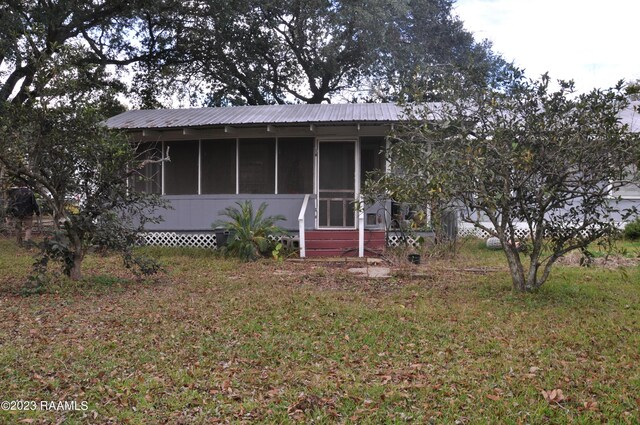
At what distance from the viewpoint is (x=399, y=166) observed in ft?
26.9

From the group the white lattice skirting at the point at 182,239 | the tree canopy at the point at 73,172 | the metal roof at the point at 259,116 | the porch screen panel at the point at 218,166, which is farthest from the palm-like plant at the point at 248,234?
the tree canopy at the point at 73,172

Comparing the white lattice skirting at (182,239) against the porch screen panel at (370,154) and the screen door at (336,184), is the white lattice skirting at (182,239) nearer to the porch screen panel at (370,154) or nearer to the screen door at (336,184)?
the screen door at (336,184)

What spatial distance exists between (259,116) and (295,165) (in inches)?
60.3

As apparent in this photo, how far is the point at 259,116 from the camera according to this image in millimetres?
14109

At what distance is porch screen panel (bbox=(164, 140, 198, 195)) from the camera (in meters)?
14.6

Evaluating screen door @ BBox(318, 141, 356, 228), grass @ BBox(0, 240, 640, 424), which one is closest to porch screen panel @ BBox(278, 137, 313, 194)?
screen door @ BBox(318, 141, 356, 228)

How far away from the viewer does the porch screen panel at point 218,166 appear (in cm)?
1429

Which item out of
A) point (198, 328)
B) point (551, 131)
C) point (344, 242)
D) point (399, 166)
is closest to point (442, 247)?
point (344, 242)

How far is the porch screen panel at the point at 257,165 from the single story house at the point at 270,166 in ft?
0.08

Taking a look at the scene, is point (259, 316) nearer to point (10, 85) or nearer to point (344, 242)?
point (344, 242)

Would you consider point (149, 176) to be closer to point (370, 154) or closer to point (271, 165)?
point (271, 165)

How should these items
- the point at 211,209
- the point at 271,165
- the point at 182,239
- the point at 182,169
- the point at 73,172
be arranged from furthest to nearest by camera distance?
the point at 182,169 → the point at 271,165 → the point at 182,239 → the point at 211,209 → the point at 73,172

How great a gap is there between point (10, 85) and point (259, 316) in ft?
50.3

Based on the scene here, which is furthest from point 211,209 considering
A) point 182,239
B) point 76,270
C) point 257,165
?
point 76,270
